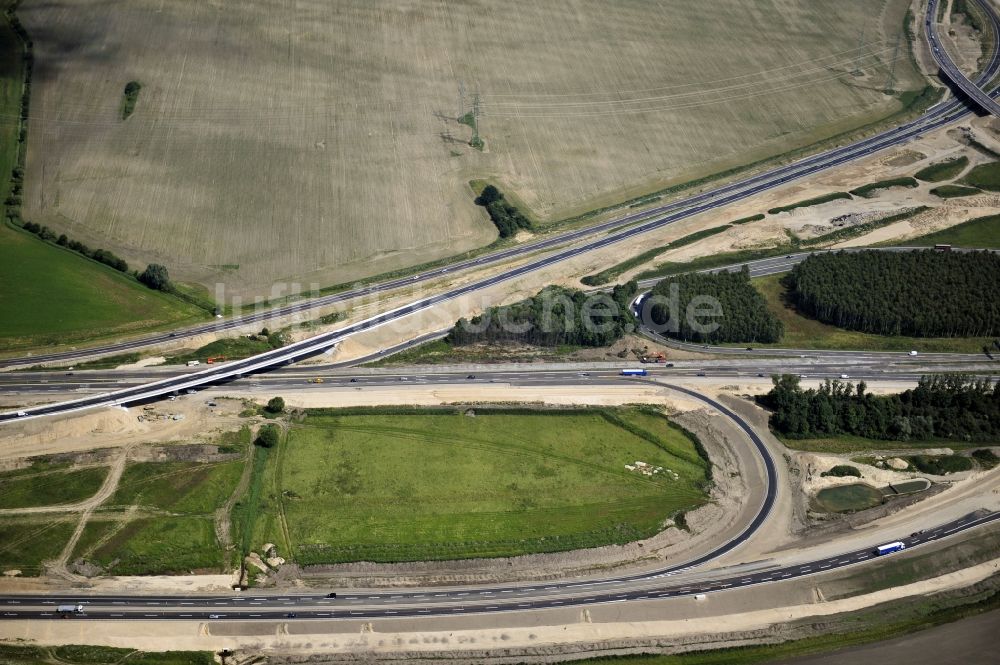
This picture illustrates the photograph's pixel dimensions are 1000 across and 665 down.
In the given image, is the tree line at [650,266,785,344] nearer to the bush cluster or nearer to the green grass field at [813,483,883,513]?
the bush cluster

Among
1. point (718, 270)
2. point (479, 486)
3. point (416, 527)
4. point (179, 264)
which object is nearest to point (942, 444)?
point (718, 270)

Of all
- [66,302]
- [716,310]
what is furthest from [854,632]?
[66,302]

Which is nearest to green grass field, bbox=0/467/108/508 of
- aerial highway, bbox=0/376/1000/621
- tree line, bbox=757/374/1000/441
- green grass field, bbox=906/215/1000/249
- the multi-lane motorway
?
the multi-lane motorway

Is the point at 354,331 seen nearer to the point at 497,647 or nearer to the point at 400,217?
the point at 400,217

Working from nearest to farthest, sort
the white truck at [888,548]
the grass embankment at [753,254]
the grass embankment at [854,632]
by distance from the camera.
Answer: the grass embankment at [854,632] < the white truck at [888,548] < the grass embankment at [753,254]

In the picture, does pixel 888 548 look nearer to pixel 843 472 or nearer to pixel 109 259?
pixel 843 472

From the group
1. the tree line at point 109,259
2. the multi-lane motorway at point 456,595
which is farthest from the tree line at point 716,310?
the tree line at point 109,259

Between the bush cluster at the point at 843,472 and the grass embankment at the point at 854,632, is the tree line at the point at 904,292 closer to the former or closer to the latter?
the bush cluster at the point at 843,472
